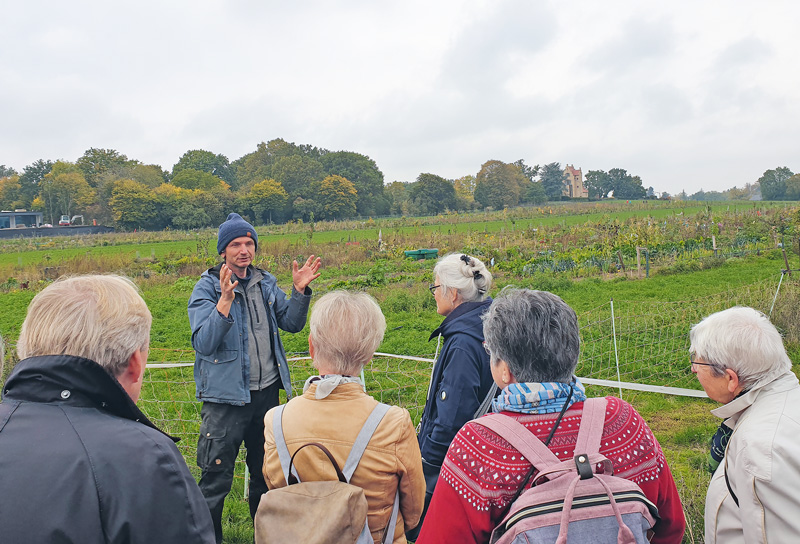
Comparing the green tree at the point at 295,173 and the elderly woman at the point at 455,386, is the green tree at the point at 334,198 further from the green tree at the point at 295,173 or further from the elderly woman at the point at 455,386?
the elderly woman at the point at 455,386

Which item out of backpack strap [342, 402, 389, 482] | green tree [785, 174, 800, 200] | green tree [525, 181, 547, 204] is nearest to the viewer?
backpack strap [342, 402, 389, 482]

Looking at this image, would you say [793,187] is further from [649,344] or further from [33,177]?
[33,177]

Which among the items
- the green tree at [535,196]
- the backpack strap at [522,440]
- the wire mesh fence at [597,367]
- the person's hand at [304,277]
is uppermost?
the green tree at [535,196]

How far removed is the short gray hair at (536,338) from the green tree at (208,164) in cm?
8306

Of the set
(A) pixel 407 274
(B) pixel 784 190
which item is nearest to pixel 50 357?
(A) pixel 407 274

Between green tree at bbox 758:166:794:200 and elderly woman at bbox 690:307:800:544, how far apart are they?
87.0m

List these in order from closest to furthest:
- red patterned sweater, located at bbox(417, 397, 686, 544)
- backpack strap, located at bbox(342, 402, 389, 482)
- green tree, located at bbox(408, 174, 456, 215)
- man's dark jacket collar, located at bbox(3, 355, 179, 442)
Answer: man's dark jacket collar, located at bbox(3, 355, 179, 442) → red patterned sweater, located at bbox(417, 397, 686, 544) → backpack strap, located at bbox(342, 402, 389, 482) → green tree, located at bbox(408, 174, 456, 215)

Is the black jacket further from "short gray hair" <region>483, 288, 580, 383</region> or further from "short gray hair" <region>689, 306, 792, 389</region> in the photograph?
"short gray hair" <region>689, 306, 792, 389</region>

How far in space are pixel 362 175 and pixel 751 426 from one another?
6875 centimetres

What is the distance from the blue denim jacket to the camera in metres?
3.10

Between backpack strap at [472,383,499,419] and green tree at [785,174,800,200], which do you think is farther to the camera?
green tree at [785,174,800,200]

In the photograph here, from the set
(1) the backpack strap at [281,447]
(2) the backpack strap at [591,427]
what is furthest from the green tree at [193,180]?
(2) the backpack strap at [591,427]

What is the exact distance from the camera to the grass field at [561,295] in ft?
18.0

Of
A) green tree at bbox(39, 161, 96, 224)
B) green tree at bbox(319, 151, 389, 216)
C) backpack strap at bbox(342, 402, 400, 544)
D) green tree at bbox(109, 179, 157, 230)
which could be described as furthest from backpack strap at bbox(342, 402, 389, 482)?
green tree at bbox(39, 161, 96, 224)
